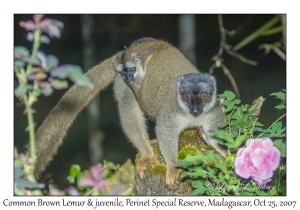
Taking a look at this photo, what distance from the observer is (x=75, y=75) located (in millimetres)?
1856

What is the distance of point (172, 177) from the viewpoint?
4.42 m

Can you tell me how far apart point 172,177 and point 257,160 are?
1891 millimetres

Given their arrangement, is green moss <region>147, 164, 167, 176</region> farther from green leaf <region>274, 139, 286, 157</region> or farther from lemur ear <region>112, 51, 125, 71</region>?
green leaf <region>274, 139, 286, 157</region>

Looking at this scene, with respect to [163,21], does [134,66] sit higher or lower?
lower

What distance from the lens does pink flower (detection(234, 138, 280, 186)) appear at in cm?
261

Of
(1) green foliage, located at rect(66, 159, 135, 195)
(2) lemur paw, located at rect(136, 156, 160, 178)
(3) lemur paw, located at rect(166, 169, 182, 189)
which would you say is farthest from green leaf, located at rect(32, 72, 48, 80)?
(2) lemur paw, located at rect(136, 156, 160, 178)

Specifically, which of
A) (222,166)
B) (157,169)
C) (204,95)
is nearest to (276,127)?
(222,166)

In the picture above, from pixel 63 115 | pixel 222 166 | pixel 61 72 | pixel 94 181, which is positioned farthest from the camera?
pixel 63 115

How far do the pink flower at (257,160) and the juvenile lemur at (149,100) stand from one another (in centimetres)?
175

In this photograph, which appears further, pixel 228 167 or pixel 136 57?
pixel 136 57

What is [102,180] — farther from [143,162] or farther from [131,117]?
[131,117]
